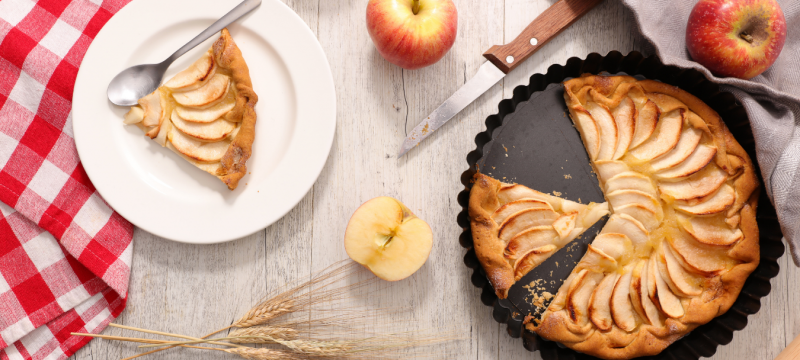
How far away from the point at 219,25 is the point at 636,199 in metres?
2.35

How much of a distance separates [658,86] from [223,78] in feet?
7.44

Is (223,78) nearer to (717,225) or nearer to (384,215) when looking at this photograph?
(384,215)

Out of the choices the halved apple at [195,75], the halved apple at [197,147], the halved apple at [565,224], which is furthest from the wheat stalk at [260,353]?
the halved apple at [565,224]

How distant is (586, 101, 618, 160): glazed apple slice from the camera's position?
216 cm

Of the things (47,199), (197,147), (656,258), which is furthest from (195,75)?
(656,258)

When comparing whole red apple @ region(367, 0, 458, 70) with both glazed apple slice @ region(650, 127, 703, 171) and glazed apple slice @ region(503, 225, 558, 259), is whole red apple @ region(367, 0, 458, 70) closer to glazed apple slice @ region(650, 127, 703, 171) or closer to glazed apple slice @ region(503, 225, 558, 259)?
glazed apple slice @ region(503, 225, 558, 259)

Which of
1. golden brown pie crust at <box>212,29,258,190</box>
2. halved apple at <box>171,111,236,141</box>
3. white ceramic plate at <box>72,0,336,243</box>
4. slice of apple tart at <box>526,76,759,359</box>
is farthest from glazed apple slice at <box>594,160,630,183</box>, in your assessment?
halved apple at <box>171,111,236,141</box>

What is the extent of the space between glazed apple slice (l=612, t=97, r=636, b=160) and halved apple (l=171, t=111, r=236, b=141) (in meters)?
2.02

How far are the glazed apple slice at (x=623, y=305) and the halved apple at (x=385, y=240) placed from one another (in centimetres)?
95

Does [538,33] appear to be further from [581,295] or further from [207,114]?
[207,114]

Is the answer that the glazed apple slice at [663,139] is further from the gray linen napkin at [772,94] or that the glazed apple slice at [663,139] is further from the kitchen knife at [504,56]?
the kitchen knife at [504,56]

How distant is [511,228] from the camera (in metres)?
2.13

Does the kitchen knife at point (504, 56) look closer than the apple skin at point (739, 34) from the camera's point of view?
No

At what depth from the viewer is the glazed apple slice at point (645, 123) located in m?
2.13
